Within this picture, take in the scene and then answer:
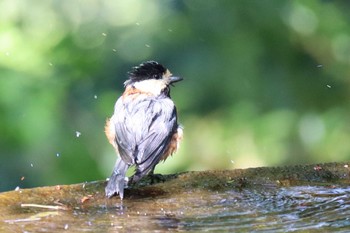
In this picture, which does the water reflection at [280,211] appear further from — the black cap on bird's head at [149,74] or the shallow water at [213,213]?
the black cap on bird's head at [149,74]

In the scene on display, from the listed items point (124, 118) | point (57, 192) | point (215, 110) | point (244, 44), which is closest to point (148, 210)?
point (57, 192)

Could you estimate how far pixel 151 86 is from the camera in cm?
514

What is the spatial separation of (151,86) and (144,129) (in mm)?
807

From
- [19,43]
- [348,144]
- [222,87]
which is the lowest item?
[348,144]

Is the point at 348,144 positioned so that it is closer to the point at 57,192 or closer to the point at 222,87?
the point at 222,87

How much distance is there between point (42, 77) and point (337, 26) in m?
2.13

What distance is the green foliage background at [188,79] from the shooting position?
5906 millimetres

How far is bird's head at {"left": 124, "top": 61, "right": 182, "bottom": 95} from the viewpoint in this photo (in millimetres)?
5104

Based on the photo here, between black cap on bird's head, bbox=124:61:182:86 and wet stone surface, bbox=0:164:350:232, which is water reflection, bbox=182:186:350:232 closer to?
wet stone surface, bbox=0:164:350:232

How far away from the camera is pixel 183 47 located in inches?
245

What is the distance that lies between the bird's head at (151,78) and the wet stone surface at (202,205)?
54.0 inches

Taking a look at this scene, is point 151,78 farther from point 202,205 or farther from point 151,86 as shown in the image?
point 202,205

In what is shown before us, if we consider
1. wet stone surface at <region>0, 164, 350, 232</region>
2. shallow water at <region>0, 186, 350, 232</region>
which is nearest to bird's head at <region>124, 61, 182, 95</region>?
wet stone surface at <region>0, 164, 350, 232</region>

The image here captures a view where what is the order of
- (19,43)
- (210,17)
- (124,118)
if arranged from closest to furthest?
(124,118) → (19,43) → (210,17)
